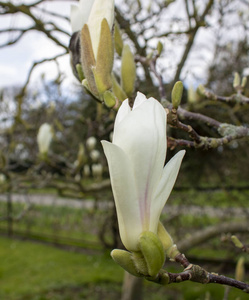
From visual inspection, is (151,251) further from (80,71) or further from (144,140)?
(80,71)

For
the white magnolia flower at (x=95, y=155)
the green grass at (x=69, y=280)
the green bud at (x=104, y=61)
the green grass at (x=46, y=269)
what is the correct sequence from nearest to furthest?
the green bud at (x=104, y=61), the green grass at (x=69, y=280), the white magnolia flower at (x=95, y=155), the green grass at (x=46, y=269)

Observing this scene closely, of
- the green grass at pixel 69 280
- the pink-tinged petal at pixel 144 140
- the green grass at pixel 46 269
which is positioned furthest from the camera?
the green grass at pixel 46 269

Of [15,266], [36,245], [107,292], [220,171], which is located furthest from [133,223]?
[36,245]

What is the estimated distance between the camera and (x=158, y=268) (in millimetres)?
355

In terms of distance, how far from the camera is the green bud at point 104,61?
0.47 meters

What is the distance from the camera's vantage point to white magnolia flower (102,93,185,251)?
344mm

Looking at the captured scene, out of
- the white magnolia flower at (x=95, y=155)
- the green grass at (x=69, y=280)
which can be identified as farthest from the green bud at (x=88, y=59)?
the white magnolia flower at (x=95, y=155)

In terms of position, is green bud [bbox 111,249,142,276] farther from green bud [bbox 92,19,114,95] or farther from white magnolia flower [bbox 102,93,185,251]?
green bud [bbox 92,19,114,95]

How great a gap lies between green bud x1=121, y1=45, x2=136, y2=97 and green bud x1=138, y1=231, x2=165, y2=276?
0.29 meters

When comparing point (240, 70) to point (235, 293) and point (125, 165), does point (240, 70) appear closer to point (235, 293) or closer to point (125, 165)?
point (235, 293)

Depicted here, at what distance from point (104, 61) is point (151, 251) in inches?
10.9

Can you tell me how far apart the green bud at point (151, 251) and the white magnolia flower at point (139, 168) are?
0.02 m

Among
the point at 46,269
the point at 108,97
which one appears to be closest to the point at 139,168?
the point at 108,97

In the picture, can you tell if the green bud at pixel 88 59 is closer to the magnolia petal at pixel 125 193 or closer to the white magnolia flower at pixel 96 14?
the white magnolia flower at pixel 96 14
